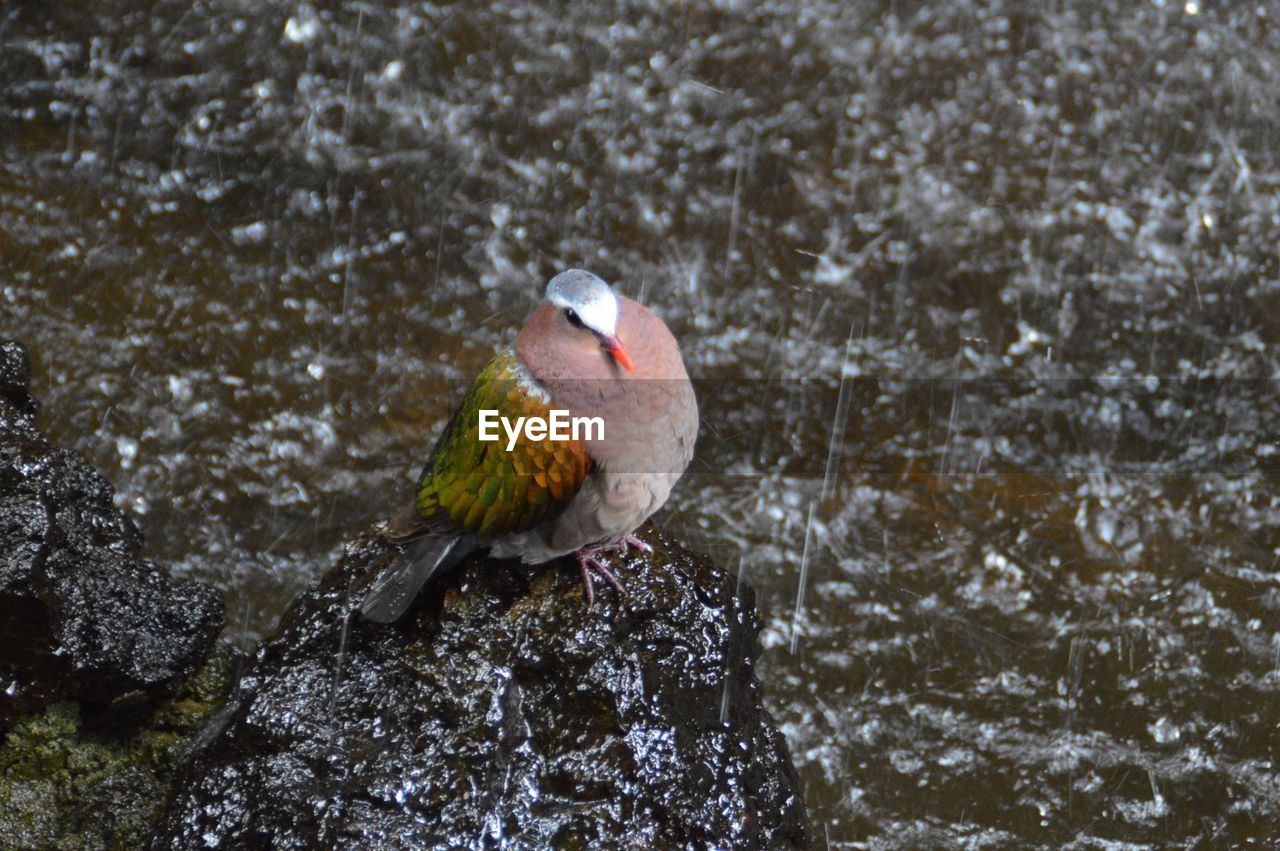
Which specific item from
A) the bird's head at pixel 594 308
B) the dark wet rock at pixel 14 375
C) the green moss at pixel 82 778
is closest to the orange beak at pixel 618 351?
the bird's head at pixel 594 308

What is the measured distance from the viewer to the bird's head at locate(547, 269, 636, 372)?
289 cm

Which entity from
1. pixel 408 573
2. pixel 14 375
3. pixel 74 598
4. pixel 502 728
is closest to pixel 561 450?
pixel 408 573

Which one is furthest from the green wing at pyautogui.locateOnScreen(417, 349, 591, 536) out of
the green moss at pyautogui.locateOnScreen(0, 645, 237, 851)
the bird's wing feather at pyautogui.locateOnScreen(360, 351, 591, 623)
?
the green moss at pyautogui.locateOnScreen(0, 645, 237, 851)

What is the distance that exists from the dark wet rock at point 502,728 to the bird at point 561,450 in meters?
0.13

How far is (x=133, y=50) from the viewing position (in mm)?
7293

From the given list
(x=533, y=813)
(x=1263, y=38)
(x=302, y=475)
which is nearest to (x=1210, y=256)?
(x=1263, y=38)

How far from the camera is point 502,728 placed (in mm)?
3133

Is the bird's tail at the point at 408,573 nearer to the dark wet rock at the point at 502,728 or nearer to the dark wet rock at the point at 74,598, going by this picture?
the dark wet rock at the point at 502,728

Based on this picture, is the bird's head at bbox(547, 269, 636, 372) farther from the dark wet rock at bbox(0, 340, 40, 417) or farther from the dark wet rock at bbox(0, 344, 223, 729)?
the dark wet rock at bbox(0, 340, 40, 417)

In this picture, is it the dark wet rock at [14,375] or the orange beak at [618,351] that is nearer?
the orange beak at [618,351]

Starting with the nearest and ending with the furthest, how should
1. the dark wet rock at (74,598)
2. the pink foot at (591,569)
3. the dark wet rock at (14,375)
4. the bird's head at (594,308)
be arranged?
the bird's head at (594,308) → the pink foot at (591,569) → the dark wet rock at (74,598) → the dark wet rock at (14,375)

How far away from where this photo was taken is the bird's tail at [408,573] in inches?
124

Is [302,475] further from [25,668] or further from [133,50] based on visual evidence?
[133,50]

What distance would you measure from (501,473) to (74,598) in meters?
1.34
